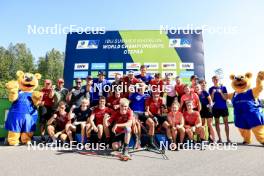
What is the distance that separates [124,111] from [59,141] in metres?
2.25

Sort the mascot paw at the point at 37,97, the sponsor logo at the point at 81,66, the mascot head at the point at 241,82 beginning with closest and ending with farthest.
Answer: the mascot paw at the point at 37,97, the mascot head at the point at 241,82, the sponsor logo at the point at 81,66

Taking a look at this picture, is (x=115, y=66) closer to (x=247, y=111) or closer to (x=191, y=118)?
(x=191, y=118)

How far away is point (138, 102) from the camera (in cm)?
739

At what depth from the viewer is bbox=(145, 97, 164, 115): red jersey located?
290 inches

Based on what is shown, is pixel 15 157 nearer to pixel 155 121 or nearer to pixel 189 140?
pixel 155 121

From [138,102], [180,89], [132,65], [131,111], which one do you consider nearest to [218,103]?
[180,89]

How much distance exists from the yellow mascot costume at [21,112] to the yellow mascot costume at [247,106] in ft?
19.9

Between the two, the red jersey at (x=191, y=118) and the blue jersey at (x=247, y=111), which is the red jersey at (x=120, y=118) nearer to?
the red jersey at (x=191, y=118)

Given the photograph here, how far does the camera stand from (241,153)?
6129 mm

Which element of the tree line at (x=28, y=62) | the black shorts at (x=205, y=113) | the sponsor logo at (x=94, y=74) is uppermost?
the tree line at (x=28, y=62)

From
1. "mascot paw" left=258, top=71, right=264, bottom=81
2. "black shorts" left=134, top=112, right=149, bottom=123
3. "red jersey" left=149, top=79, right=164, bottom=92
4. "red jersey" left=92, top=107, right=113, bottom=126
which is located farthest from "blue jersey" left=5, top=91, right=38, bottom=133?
"mascot paw" left=258, top=71, right=264, bottom=81

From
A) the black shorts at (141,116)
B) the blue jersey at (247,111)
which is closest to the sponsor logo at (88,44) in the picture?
the black shorts at (141,116)

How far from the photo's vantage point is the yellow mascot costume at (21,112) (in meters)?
7.25

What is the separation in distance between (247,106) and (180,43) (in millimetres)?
4711
